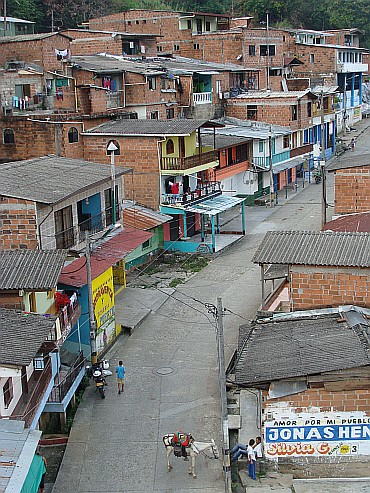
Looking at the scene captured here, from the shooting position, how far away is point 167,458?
18.2 meters

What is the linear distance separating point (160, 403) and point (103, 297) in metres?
5.48

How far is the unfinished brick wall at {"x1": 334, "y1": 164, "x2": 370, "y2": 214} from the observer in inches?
1297

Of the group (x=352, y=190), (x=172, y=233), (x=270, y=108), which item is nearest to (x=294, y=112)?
(x=270, y=108)

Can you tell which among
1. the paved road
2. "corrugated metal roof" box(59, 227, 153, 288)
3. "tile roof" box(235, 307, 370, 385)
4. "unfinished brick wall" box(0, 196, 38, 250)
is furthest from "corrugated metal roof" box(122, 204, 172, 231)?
"tile roof" box(235, 307, 370, 385)

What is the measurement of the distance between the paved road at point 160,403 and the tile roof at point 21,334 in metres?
3.81

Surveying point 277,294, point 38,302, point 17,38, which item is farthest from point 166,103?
point 38,302

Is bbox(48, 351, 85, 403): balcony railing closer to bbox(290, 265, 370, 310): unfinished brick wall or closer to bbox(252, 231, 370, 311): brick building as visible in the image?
bbox(252, 231, 370, 311): brick building

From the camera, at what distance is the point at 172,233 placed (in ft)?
131

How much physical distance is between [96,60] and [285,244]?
108 feet

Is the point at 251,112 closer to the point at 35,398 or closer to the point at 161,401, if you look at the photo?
the point at 161,401

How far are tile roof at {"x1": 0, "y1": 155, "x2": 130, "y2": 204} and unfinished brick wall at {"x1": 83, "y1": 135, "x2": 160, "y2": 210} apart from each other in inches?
245

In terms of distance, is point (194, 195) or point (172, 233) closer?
point (172, 233)

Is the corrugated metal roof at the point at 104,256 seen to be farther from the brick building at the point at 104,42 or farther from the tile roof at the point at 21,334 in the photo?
the brick building at the point at 104,42

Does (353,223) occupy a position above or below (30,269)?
below
